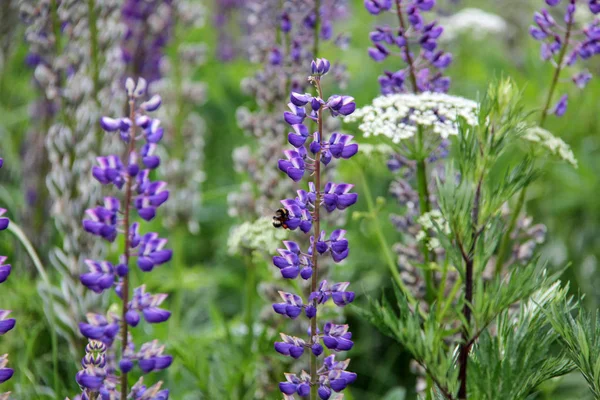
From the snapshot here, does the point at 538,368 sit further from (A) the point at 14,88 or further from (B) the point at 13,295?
(A) the point at 14,88

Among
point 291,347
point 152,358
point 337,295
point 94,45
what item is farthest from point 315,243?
point 94,45

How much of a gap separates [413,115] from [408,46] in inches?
15.7

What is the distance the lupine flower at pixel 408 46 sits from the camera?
2.24 m

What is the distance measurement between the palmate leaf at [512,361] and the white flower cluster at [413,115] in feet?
2.03

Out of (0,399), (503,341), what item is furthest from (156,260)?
(503,341)

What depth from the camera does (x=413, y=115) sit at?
203 cm

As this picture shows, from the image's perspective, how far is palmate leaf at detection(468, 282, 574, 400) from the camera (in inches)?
58.5

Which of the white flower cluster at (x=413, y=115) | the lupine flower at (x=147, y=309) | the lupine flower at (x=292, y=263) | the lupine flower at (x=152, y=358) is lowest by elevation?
the lupine flower at (x=152, y=358)

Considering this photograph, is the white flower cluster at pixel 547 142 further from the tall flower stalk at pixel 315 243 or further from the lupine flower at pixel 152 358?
the lupine flower at pixel 152 358

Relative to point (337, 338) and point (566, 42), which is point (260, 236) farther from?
point (566, 42)

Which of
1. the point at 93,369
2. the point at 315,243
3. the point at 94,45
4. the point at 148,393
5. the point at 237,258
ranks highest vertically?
the point at 94,45

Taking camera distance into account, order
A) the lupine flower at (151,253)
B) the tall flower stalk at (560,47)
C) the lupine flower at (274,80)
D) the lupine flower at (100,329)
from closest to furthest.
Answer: the lupine flower at (100,329) → the lupine flower at (151,253) → the tall flower stalk at (560,47) → the lupine flower at (274,80)

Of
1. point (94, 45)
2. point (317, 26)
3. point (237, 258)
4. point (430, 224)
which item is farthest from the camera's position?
point (237, 258)

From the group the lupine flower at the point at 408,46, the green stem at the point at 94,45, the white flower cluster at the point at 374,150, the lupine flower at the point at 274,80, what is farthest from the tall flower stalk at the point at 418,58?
the green stem at the point at 94,45
